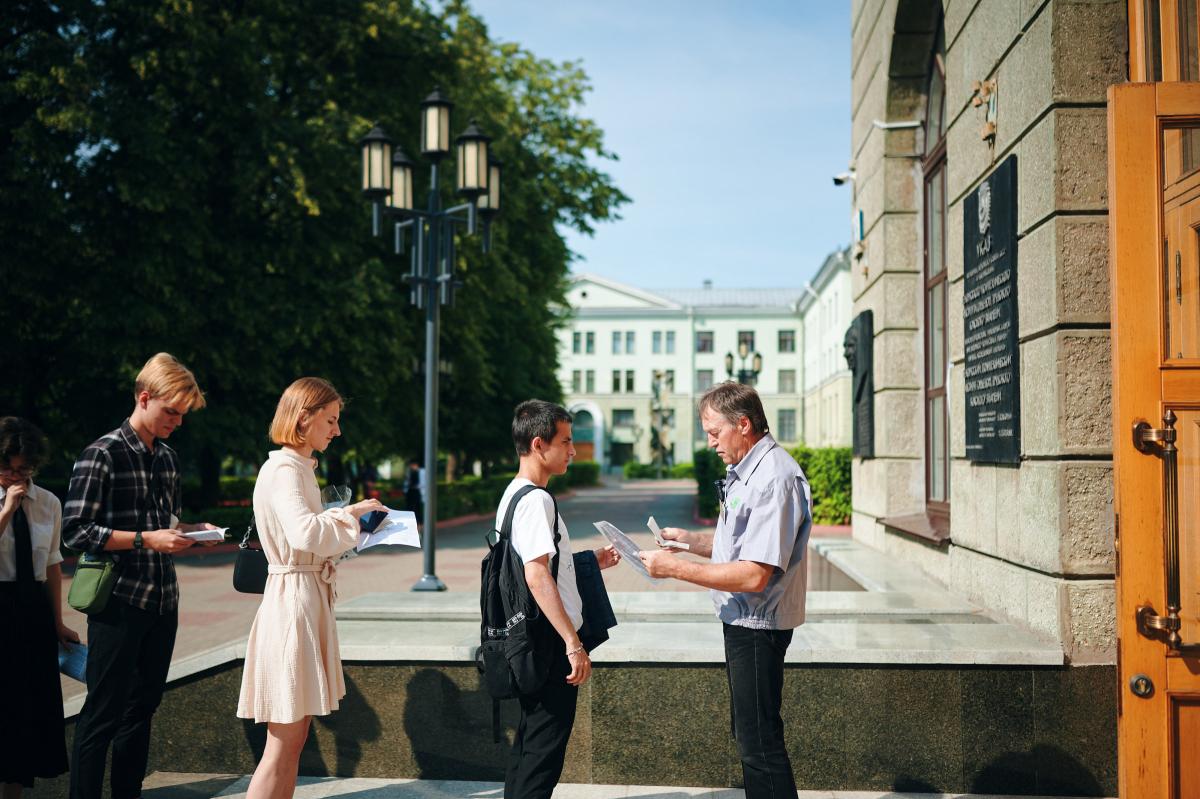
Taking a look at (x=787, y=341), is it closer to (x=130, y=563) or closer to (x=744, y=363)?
(x=744, y=363)

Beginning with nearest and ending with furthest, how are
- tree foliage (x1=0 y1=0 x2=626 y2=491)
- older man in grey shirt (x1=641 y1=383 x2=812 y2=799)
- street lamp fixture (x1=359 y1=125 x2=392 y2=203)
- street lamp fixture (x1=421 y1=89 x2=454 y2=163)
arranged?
older man in grey shirt (x1=641 y1=383 x2=812 y2=799)
street lamp fixture (x1=421 y1=89 x2=454 y2=163)
street lamp fixture (x1=359 y1=125 x2=392 y2=203)
tree foliage (x1=0 y1=0 x2=626 y2=491)

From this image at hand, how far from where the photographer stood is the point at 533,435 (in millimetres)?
3650

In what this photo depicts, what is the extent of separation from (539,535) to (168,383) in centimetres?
185

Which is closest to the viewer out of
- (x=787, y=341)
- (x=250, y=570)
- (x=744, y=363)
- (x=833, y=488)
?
(x=250, y=570)

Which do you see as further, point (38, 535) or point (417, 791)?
point (417, 791)

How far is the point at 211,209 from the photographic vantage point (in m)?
18.2

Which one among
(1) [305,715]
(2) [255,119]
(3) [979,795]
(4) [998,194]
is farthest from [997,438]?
(2) [255,119]

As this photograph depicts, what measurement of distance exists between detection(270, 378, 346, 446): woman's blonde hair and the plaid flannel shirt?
2.53 ft

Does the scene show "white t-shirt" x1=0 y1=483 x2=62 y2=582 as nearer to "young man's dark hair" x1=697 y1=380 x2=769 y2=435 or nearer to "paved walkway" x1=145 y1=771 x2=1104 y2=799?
"paved walkway" x1=145 y1=771 x2=1104 y2=799

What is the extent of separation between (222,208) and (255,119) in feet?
6.03

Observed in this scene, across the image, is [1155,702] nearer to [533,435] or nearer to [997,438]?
[997,438]

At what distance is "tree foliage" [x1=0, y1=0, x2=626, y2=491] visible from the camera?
16188 millimetres

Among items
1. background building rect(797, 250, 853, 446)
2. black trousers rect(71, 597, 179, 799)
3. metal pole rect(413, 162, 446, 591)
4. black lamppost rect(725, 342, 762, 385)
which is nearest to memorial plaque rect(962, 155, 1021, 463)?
black trousers rect(71, 597, 179, 799)

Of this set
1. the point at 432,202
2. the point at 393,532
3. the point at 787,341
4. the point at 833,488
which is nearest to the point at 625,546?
the point at 393,532
